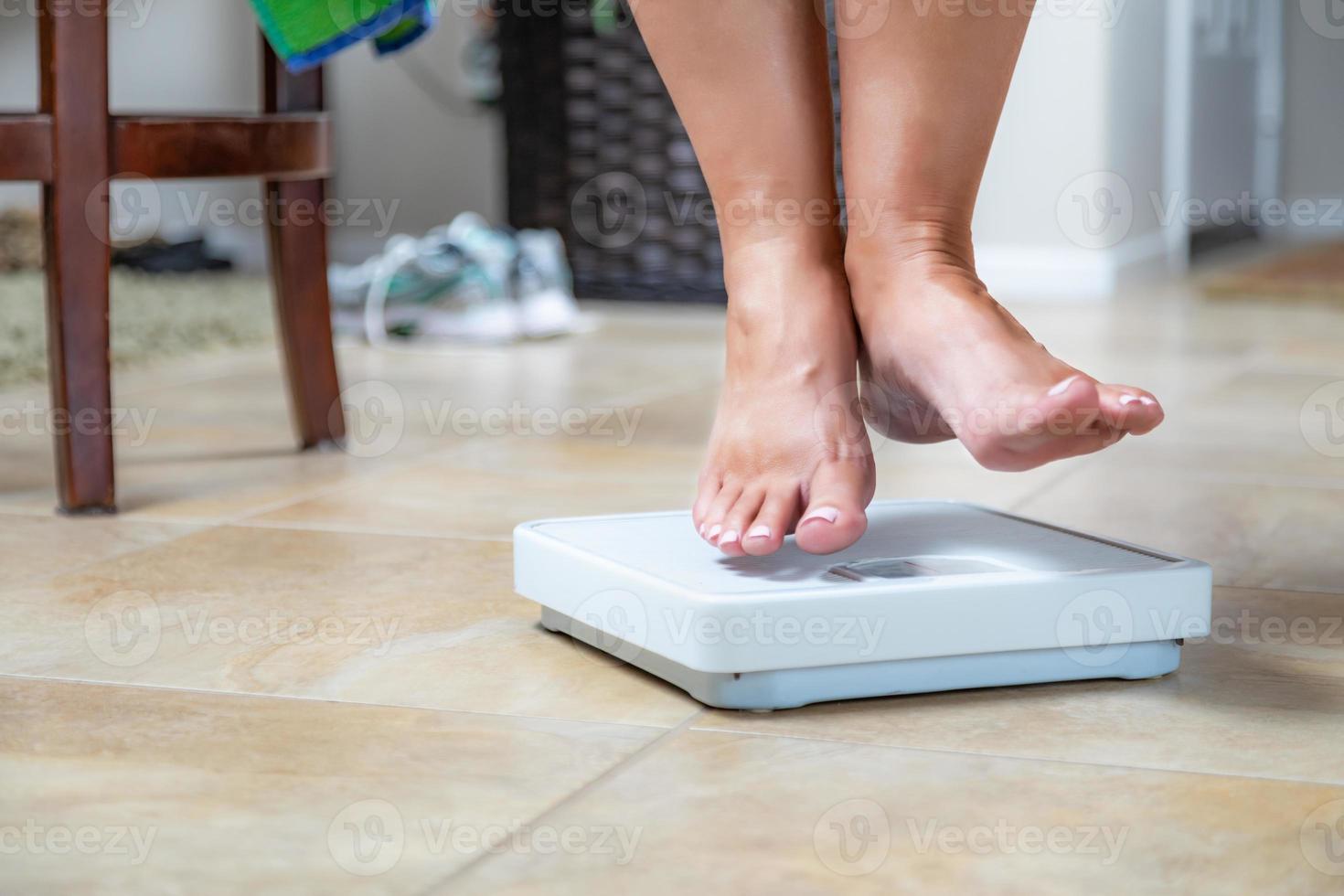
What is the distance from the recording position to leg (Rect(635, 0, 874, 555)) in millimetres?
882

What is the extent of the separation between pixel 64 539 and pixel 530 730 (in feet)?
1.84

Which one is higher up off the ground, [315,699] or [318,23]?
[318,23]

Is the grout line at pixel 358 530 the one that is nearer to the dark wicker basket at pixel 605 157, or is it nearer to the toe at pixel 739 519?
the toe at pixel 739 519

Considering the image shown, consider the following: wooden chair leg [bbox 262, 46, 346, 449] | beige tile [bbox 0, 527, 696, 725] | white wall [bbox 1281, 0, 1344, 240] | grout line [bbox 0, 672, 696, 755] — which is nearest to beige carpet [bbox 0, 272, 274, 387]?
wooden chair leg [bbox 262, 46, 346, 449]

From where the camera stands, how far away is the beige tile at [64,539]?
1061 millimetres

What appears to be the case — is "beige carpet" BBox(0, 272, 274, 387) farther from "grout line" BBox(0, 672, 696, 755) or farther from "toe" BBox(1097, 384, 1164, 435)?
"toe" BBox(1097, 384, 1164, 435)

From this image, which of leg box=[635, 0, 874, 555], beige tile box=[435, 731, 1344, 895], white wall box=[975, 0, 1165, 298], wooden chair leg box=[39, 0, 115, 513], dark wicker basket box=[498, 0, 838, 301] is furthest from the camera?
white wall box=[975, 0, 1165, 298]

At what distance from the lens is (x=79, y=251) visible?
3.99 ft

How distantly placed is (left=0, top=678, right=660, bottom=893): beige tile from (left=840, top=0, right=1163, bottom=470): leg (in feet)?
0.90

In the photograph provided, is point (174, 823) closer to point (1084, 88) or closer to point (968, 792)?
point (968, 792)

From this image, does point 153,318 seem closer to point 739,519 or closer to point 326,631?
point 326,631

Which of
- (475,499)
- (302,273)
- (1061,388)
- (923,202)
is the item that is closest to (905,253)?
(923,202)

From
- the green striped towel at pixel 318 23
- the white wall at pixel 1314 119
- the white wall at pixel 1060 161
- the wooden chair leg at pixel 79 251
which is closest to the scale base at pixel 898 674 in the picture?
the wooden chair leg at pixel 79 251

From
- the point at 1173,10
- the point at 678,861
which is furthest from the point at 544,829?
the point at 1173,10
